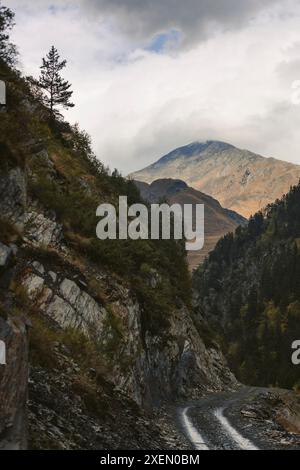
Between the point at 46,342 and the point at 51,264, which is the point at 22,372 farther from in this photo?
the point at 51,264

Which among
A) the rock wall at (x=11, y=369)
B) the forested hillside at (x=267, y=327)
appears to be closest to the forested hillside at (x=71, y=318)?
the rock wall at (x=11, y=369)

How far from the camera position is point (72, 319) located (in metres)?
24.7

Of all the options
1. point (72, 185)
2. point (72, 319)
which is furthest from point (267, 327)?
point (72, 319)

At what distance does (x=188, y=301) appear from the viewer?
63.2 m

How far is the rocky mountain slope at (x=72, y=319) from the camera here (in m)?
13.4

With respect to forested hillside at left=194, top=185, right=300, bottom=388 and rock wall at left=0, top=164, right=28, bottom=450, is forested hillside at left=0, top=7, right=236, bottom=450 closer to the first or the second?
rock wall at left=0, top=164, right=28, bottom=450

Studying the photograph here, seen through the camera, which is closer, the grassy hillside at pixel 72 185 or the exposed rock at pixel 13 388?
the exposed rock at pixel 13 388

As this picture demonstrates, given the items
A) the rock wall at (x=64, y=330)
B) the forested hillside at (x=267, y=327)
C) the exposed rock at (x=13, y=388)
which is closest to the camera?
the exposed rock at (x=13, y=388)

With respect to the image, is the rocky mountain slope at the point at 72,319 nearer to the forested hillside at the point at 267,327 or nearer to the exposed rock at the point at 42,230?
the exposed rock at the point at 42,230

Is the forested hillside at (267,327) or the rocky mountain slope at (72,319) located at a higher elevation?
the rocky mountain slope at (72,319)

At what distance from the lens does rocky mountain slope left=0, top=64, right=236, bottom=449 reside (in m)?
13.4

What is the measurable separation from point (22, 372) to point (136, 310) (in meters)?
19.5

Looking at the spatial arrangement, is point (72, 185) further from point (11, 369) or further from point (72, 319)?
point (11, 369)

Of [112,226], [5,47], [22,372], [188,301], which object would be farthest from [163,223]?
[22,372]
